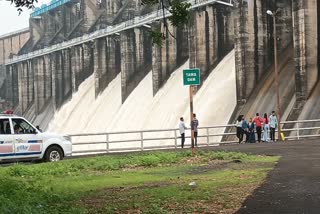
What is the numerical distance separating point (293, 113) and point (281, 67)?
4661 mm

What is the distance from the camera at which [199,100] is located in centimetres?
3788

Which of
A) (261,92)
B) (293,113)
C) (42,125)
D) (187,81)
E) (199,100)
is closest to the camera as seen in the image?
(187,81)

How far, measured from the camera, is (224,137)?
30469mm

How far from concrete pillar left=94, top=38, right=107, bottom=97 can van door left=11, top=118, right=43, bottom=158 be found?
122ft

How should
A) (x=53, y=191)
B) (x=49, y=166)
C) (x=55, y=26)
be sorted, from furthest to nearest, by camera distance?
(x=55, y=26), (x=49, y=166), (x=53, y=191)

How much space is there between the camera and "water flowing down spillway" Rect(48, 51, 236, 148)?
120ft

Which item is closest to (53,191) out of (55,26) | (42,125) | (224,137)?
(224,137)

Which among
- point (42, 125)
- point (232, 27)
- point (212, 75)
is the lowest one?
point (42, 125)

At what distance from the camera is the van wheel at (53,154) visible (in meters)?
18.8

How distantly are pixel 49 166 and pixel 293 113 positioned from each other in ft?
56.2

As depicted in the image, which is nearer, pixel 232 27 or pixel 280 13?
pixel 280 13

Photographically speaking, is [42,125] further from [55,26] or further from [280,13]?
[280,13]

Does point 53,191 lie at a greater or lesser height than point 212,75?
lesser

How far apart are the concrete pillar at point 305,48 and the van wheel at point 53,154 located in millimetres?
14674
